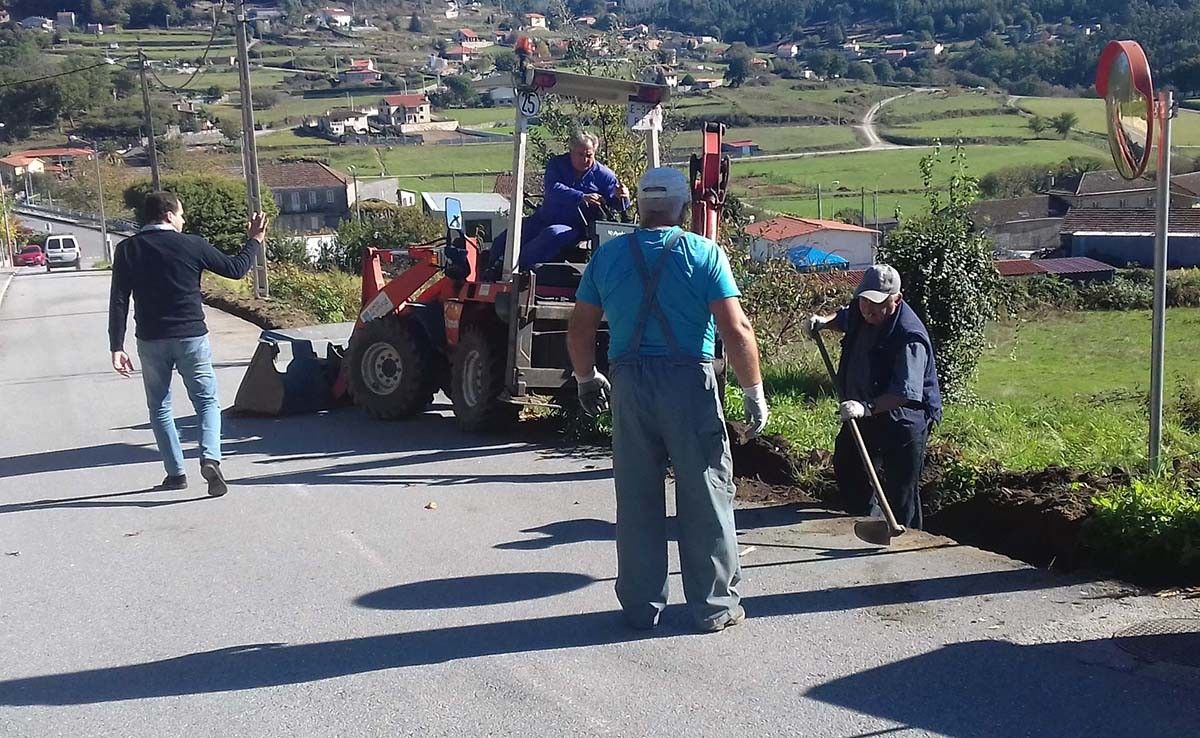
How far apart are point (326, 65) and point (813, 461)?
445 feet

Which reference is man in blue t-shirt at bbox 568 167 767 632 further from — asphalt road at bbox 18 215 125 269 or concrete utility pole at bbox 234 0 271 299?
asphalt road at bbox 18 215 125 269

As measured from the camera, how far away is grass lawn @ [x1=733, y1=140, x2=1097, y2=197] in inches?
2418

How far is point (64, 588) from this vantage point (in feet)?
21.4

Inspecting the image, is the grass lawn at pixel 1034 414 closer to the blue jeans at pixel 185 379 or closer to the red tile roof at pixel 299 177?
the blue jeans at pixel 185 379

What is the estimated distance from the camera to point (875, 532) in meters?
6.50

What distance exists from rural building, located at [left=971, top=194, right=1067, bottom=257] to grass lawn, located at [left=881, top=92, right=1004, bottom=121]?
19.4 meters

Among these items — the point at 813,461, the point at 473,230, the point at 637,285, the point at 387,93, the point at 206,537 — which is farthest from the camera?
the point at 387,93

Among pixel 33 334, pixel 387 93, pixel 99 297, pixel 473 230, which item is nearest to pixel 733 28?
pixel 387 93

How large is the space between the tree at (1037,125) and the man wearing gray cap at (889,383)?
7727 cm

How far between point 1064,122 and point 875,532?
76566 mm

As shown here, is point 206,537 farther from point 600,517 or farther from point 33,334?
point 33,334

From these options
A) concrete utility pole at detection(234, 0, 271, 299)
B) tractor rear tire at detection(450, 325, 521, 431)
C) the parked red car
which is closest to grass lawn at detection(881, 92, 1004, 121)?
the parked red car

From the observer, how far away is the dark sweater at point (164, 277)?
321 inches

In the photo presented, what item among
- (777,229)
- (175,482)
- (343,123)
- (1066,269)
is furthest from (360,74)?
(175,482)
